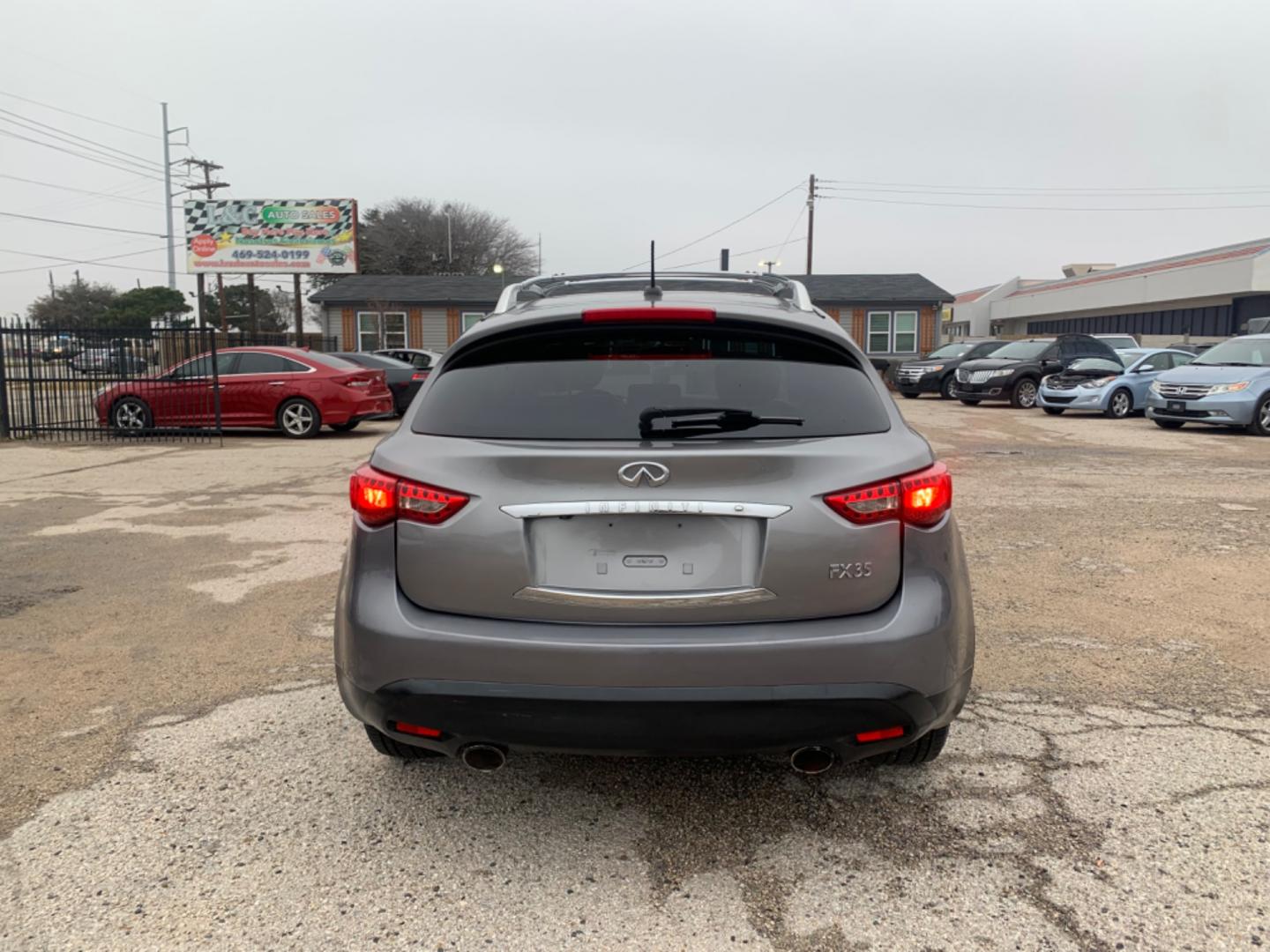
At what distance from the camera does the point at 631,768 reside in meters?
3.36

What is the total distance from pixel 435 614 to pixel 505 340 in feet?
2.86

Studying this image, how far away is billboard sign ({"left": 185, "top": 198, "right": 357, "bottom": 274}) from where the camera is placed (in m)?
32.3

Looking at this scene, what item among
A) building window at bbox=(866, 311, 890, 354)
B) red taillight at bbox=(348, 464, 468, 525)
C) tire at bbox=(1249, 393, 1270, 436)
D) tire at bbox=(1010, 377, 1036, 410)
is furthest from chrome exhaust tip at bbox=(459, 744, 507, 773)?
building window at bbox=(866, 311, 890, 354)

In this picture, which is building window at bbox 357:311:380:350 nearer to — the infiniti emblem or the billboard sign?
the billboard sign

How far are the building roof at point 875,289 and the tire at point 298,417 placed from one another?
24.3 meters

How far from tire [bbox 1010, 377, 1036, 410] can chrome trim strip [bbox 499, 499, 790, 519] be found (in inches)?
826

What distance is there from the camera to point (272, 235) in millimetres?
32844

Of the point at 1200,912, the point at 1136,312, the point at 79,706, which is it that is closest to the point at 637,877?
the point at 1200,912

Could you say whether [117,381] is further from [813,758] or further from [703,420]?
[813,758]

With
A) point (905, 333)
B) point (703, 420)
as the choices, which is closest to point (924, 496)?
point (703, 420)

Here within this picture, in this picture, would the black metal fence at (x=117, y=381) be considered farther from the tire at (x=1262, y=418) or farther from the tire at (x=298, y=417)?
the tire at (x=1262, y=418)

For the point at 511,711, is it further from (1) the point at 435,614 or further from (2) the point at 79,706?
(2) the point at 79,706

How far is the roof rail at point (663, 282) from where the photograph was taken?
3561 mm

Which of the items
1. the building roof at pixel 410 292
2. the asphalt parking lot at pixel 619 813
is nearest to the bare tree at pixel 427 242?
the building roof at pixel 410 292
